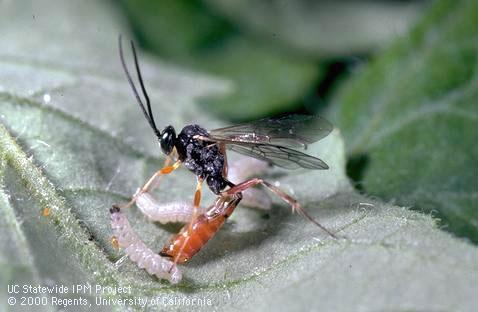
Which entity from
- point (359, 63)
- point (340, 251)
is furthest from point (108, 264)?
point (359, 63)

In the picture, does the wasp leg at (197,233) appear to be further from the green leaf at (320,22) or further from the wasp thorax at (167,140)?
the green leaf at (320,22)

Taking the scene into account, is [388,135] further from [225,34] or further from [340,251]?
[225,34]

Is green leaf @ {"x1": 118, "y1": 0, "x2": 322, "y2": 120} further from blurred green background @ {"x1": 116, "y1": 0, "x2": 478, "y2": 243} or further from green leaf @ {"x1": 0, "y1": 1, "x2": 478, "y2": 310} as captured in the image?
green leaf @ {"x1": 0, "y1": 1, "x2": 478, "y2": 310}

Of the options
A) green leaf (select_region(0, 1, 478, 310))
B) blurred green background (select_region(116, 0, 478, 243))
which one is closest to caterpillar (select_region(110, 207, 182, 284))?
green leaf (select_region(0, 1, 478, 310))

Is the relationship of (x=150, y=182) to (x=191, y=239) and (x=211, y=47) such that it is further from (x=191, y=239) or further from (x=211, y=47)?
(x=211, y=47)

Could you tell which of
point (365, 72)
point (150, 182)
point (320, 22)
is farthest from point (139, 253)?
point (320, 22)

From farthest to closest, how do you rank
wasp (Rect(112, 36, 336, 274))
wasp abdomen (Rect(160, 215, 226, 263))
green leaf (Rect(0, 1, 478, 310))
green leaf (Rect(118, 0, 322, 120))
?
green leaf (Rect(118, 0, 322, 120)) < wasp (Rect(112, 36, 336, 274)) < wasp abdomen (Rect(160, 215, 226, 263)) < green leaf (Rect(0, 1, 478, 310))
